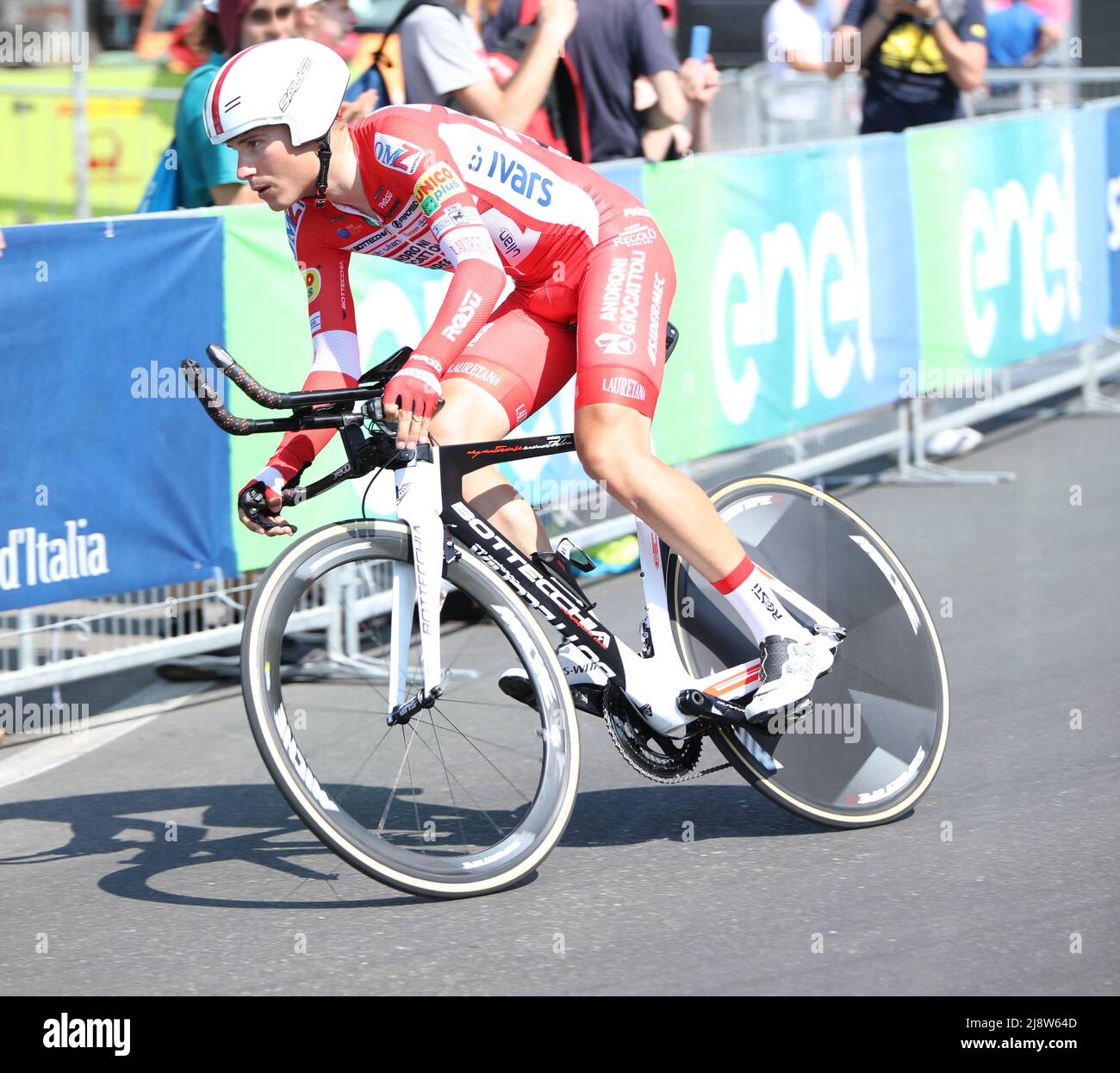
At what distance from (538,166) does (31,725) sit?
300 cm

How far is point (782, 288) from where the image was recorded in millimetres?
8984

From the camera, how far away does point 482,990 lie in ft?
12.7

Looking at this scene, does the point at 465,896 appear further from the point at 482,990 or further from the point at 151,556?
the point at 151,556

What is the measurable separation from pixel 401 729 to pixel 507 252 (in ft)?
5.29

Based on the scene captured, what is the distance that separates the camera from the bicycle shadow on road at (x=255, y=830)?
4605mm

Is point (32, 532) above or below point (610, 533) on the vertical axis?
above

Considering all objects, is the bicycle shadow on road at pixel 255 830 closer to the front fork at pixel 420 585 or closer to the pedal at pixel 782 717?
the pedal at pixel 782 717

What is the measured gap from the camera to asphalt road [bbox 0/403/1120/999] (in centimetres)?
396

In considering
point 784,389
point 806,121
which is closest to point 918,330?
point 784,389

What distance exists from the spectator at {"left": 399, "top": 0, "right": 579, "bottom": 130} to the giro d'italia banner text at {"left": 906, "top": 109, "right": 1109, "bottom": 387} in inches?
110

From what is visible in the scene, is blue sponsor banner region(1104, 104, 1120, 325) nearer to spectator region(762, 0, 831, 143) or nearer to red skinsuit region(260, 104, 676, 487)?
spectator region(762, 0, 831, 143)

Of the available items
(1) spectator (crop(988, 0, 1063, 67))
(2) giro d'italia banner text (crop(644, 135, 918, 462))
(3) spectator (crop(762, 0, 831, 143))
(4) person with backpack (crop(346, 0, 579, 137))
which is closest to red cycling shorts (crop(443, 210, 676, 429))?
(4) person with backpack (crop(346, 0, 579, 137))

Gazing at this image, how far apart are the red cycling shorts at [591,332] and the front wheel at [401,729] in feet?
1.76

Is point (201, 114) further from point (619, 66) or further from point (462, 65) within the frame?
point (619, 66)
